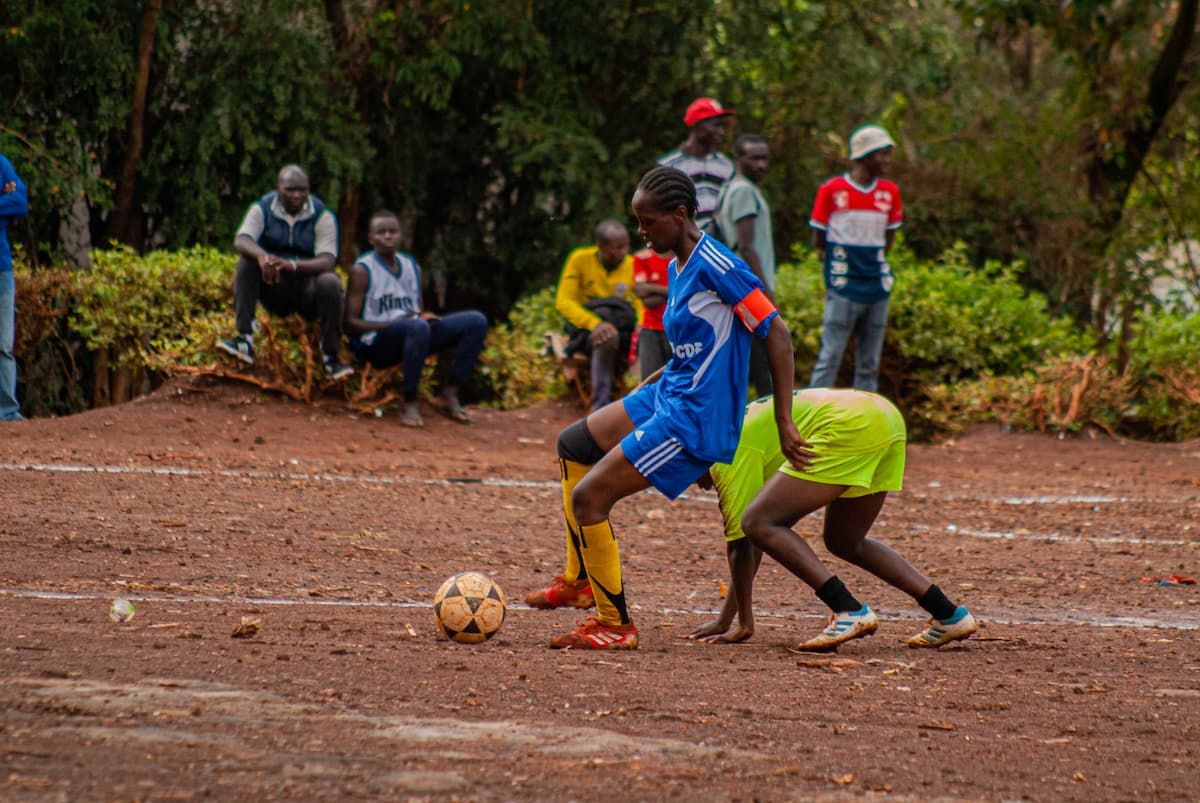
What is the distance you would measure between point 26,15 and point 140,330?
11.0 ft

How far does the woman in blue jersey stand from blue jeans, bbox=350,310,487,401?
625cm

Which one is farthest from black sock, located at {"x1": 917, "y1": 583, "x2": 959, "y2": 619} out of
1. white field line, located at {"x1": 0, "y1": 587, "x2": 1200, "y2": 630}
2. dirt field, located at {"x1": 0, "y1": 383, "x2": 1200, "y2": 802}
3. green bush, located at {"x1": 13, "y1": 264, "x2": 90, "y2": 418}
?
green bush, located at {"x1": 13, "y1": 264, "x2": 90, "y2": 418}

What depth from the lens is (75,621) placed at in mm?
5215

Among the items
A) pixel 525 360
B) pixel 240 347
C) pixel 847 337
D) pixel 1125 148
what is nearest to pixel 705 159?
pixel 847 337

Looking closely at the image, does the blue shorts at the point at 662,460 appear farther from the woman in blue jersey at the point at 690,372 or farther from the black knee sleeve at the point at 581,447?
the black knee sleeve at the point at 581,447

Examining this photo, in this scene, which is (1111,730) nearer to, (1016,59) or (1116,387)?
(1116,387)

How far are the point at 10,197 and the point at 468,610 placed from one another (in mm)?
7098

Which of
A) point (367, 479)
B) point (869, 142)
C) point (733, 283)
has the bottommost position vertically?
point (367, 479)

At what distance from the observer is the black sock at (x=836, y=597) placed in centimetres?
554

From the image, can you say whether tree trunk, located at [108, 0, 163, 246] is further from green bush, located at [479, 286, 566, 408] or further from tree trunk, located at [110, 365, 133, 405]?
green bush, located at [479, 286, 566, 408]

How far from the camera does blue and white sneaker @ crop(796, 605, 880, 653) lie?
18.2 feet

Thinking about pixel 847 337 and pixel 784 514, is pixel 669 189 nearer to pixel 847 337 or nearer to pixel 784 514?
pixel 784 514

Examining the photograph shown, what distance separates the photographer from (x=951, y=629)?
227 inches

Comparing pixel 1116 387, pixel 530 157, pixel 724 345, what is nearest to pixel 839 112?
pixel 530 157
